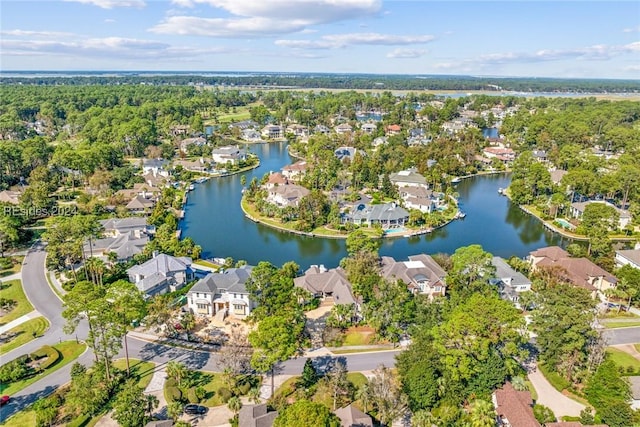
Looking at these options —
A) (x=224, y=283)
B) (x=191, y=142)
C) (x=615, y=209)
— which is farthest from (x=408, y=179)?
(x=191, y=142)

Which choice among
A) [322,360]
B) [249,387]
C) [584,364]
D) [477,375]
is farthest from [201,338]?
[584,364]

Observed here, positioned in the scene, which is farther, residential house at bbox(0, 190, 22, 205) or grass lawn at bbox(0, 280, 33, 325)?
residential house at bbox(0, 190, 22, 205)

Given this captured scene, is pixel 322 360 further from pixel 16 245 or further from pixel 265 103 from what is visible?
pixel 265 103

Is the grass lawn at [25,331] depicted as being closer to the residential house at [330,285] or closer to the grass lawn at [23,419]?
the grass lawn at [23,419]

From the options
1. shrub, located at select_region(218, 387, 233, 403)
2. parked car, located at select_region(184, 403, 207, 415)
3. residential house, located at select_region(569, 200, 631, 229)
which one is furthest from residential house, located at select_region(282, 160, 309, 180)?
parked car, located at select_region(184, 403, 207, 415)

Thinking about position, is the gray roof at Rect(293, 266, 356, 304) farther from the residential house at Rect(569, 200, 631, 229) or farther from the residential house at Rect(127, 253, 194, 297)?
the residential house at Rect(569, 200, 631, 229)

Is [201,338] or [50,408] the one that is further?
[201,338]
